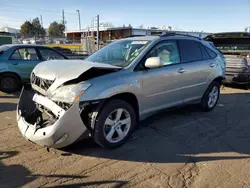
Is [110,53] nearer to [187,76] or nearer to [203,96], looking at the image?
[187,76]

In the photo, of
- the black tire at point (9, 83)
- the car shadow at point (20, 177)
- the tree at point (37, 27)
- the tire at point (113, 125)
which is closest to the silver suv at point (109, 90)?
the tire at point (113, 125)

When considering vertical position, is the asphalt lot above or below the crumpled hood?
below

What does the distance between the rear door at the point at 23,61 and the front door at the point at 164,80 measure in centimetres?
507

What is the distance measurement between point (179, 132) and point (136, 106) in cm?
111

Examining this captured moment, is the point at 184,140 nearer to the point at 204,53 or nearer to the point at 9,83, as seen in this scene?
the point at 204,53

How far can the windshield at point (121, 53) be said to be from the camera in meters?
4.61

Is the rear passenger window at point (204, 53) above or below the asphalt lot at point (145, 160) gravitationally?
above

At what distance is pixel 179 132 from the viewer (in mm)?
5020

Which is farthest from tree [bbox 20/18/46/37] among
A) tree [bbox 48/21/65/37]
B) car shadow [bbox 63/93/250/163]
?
car shadow [bbox 63/93/250/163]

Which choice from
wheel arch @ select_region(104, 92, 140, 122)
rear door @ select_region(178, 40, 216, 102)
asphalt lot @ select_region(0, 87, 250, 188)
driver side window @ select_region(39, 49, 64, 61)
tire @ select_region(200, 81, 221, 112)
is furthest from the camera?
driver side window @ select_region(39, 49, 64, 61)

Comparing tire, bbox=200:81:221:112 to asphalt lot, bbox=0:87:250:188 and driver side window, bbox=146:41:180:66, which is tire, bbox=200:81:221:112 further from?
driver side window, bbox=146:41:180:66

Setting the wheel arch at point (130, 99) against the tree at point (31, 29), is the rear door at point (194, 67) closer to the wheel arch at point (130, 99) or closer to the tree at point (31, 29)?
the wheel arch at point (130, 99)

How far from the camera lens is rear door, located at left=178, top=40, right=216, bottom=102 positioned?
18.0 feet

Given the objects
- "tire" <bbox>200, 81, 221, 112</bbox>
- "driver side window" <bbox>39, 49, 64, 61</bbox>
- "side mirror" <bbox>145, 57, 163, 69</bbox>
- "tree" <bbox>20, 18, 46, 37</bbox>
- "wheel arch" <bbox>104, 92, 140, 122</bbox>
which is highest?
"tree" <bbox>20, 18, 46, 37</bbox>
